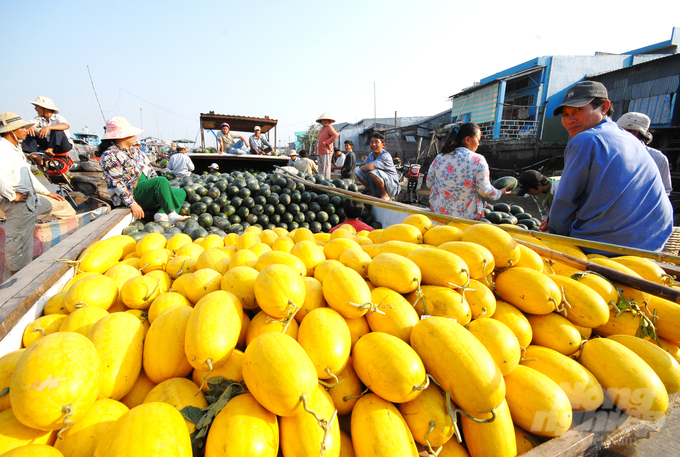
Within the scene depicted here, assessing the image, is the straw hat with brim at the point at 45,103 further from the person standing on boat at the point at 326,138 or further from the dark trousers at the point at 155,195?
the person standing on boat at the point at 326,138

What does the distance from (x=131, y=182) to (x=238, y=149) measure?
21.8 feet

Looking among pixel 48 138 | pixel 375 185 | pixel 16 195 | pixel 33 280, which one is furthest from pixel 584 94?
pixel 48 138

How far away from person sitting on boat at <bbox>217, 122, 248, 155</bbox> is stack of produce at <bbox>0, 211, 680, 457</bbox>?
35.5ft

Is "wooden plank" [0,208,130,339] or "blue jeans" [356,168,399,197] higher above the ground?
"blue jeans" [356,168,399,197]

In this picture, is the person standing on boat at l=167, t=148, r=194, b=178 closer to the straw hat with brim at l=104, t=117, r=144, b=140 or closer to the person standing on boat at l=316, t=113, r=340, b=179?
the straw hat with brim at l=104, t=117, r=144, b=140

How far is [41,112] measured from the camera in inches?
269

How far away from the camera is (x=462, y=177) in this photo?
4.37 m

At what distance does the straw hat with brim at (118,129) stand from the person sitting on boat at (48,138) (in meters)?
3.34

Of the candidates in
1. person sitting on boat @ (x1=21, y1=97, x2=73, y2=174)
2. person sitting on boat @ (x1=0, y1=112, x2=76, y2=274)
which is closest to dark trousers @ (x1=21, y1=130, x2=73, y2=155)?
person sitting on boat @ (x1=21, y1=97, x2=73, y2=174)

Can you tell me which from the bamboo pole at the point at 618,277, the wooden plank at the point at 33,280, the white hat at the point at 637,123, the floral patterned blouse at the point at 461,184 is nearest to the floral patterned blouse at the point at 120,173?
the wooden plank at the point at 33,280

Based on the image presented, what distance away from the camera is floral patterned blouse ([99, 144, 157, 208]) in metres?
4.78

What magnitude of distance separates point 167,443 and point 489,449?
47.8 inches

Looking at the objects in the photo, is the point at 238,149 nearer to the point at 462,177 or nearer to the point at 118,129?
the point at 118,129

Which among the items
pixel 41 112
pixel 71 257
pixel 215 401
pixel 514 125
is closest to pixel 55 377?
pixel 215 401
